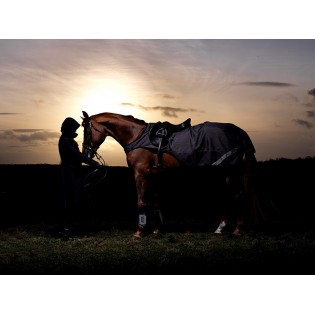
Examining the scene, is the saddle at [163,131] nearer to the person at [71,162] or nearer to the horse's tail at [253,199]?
the person at [71,162]

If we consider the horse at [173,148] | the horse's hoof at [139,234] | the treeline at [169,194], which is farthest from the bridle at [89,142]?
the treeline at [169,194]

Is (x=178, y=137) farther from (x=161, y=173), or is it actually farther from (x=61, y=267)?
Result: (x=61, y=267)

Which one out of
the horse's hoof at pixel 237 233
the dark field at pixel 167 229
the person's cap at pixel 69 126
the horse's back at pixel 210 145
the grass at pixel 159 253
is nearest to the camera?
the grass at pixel 159 253

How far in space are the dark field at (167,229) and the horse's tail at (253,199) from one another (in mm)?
55

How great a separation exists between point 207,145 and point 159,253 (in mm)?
2209

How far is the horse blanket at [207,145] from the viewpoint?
7699 millimetres

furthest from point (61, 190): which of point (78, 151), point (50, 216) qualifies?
point (50, 216)

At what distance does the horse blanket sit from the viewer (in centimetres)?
770

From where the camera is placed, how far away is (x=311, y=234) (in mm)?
8133

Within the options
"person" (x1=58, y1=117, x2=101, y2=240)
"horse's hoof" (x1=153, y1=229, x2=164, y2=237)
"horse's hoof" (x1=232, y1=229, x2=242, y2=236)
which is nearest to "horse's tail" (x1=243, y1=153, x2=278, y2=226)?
"horse's hoof" (x1=232, y1=229, x2=242, y2=236)

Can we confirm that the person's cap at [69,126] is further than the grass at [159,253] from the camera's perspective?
Yes

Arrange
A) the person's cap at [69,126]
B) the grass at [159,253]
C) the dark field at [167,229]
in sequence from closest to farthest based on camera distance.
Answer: the grass at [159,253]
the dark field at [167,229]
the person's cap at [69,126]

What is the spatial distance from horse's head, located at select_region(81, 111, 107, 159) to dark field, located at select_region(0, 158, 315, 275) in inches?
36.7

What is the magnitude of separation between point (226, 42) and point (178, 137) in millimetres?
2182
